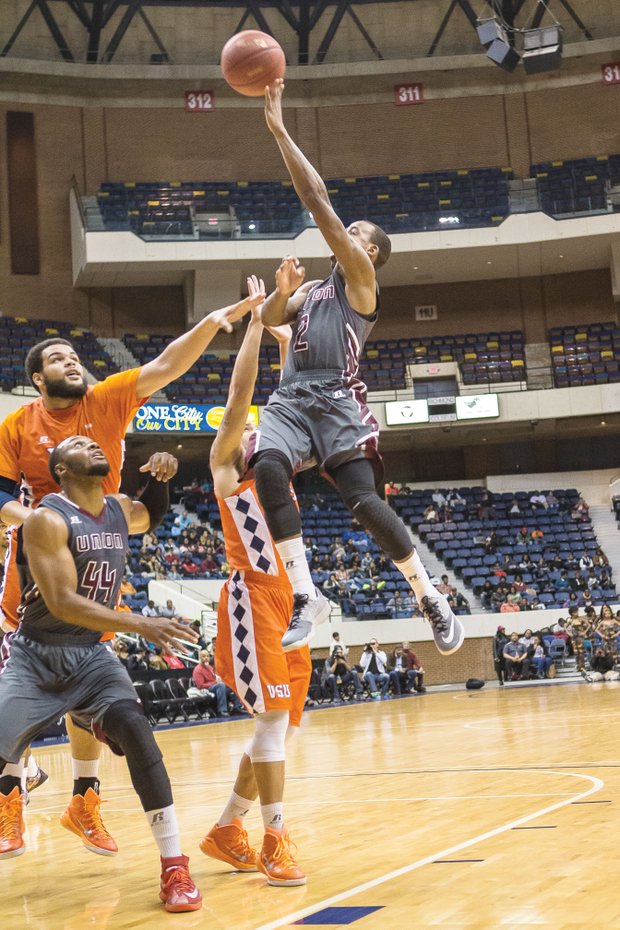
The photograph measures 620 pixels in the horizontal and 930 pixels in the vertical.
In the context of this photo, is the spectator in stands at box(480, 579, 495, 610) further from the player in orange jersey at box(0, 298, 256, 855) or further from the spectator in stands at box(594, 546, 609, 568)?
the player in orange jersey at box(0, 298, 256, 855)

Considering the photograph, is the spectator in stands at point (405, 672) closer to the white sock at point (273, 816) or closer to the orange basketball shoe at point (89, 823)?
the orange basketball shoe at point (89, 823)

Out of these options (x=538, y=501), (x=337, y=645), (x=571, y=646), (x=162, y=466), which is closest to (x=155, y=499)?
(x=162, y=466)

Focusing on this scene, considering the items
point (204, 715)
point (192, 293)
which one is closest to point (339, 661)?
point (204, 715)

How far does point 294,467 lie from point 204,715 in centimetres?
1417

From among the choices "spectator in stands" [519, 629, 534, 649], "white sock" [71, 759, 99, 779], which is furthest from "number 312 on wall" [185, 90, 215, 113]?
"white sock" [71, 759, 99, 779]

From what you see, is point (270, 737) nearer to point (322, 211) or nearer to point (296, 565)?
point (296, 565)

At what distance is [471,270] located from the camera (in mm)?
29938

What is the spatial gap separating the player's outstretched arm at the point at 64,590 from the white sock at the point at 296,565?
0.55 metres

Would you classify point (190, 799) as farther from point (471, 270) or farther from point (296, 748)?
point (471, 270)

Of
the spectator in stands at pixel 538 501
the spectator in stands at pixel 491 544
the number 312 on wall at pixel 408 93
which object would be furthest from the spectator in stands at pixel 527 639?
the number 312 on wall at pixel 408 93

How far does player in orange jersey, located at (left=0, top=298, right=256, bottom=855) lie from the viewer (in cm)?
504

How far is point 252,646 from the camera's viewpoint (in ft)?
16.1

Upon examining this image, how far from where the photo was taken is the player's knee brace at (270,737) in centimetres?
488

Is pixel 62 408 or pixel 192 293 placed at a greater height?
pixel 192 293
